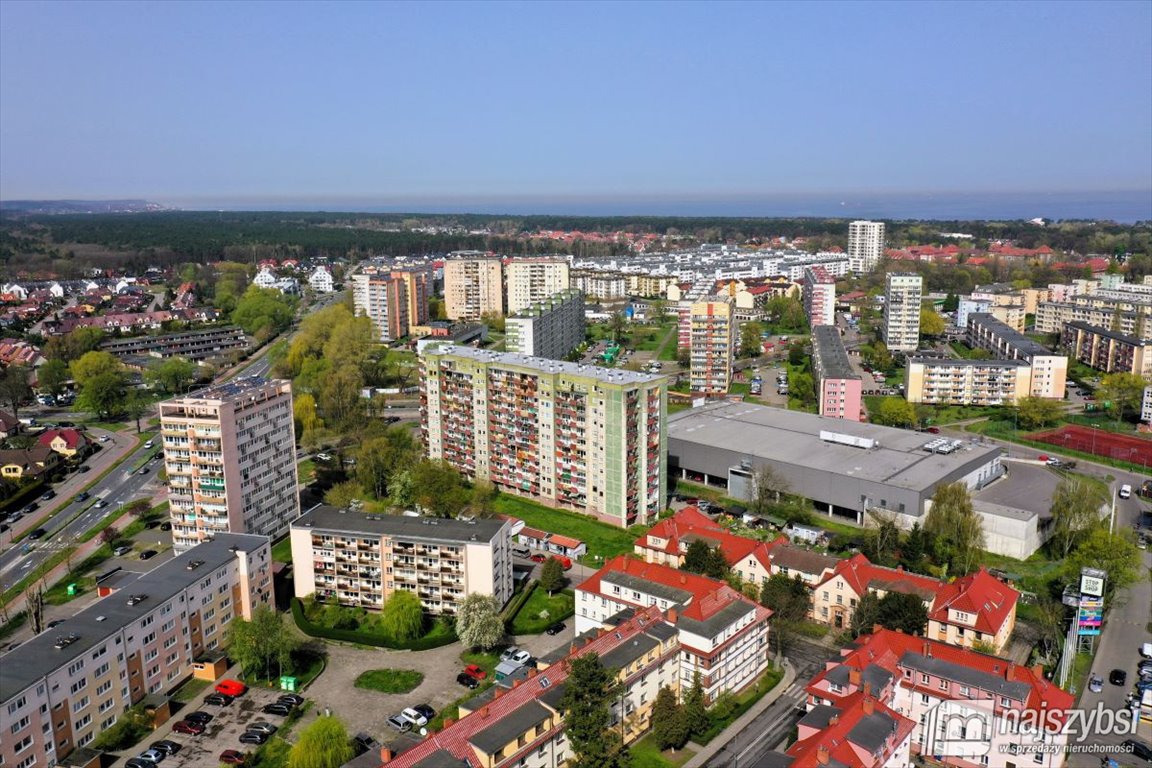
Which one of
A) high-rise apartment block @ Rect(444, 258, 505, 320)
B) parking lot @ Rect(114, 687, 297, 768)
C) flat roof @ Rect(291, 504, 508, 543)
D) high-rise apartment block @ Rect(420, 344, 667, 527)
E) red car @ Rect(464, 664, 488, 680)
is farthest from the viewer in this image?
high-rise apartment block @ Rect(444, 258, 505, 320)

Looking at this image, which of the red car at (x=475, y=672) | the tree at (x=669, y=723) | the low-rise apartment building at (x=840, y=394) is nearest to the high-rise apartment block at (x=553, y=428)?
the red car at (x=475, y=672)

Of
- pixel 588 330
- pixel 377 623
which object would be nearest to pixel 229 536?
pixel 377 623

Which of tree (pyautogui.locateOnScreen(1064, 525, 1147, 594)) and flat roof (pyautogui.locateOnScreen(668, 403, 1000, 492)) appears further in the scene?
flat roof (pyautogui.locateOnScreen(668, 403, 1000, 492))

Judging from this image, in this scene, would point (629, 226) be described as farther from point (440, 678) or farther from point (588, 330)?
point (440, 678)

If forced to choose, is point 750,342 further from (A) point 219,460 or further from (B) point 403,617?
(B) point 403,617

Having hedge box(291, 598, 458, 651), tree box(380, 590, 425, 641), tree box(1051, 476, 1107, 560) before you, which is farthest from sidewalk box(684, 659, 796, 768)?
tree box(1051, 476, 1107, 560)

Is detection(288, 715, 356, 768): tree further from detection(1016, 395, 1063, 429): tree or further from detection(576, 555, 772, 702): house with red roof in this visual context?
detection(1016, 395, 1063, 429): tree

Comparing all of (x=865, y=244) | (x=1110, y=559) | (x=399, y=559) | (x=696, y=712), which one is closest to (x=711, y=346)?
(x=1110, y=559)
